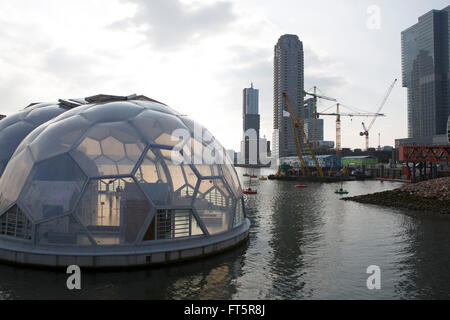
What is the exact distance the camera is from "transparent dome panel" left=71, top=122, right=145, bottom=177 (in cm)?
1438

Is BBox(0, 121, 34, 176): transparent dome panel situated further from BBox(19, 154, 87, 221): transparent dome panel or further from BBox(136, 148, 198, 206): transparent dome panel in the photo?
BBox(136, 148, 198, 206): transparent dome panel

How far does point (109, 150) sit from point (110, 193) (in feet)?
8.78

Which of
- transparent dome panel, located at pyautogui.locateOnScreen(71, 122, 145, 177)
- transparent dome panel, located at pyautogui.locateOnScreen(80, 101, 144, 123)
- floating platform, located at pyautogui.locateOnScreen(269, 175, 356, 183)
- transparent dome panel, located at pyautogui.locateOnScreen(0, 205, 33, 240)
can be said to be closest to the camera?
transparent dome panel, located at pyautogui.locateOnScreen(0, 205, 33, 240)

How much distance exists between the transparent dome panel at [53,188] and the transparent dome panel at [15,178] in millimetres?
558

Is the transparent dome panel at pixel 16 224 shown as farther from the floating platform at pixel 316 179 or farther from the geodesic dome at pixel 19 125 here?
the floating platform at pixel 316 179

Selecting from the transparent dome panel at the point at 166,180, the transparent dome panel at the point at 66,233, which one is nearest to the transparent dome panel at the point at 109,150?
the transparent dome panel at the point at 166,180

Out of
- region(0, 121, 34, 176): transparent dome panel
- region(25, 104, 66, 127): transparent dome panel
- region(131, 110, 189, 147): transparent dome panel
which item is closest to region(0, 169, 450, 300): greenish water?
region(131, 110, 189, 147): transparent dome panel

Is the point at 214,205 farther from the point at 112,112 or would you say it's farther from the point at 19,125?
the point at 19,125

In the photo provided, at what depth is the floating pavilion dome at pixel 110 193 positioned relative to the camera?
531 inches

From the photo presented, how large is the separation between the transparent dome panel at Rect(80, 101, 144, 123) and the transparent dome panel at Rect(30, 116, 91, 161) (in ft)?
1.72

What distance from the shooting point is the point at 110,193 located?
677 inches
